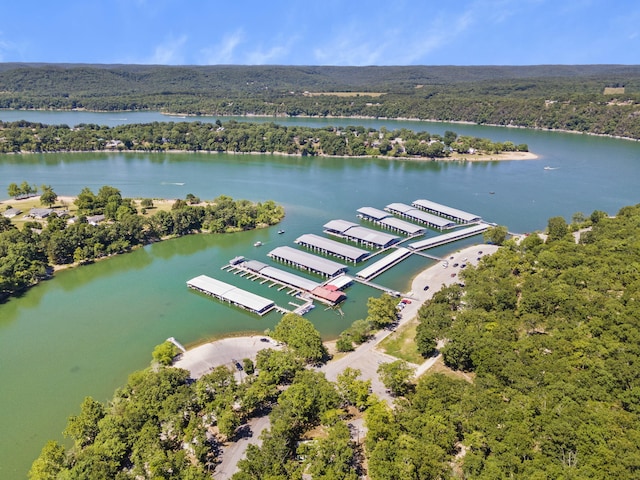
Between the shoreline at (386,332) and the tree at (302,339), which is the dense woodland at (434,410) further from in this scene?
the shoreline at (386,332)

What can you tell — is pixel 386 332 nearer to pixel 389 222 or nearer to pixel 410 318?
pixel 410 318

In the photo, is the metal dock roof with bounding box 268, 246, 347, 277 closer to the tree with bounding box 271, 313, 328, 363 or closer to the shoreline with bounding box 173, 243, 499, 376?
the shoreline with bounding box 173, 243, 499, 376

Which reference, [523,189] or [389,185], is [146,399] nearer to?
[389,185]

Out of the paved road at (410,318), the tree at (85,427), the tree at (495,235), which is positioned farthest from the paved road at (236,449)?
the tree at (495,235)

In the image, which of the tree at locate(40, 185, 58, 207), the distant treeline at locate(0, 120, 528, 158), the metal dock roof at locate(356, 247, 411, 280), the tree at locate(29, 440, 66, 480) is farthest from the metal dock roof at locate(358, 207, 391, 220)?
the distant treeline at locate(0, 120, 528, 158)

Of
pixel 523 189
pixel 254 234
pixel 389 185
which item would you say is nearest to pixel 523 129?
pixel 523 189
